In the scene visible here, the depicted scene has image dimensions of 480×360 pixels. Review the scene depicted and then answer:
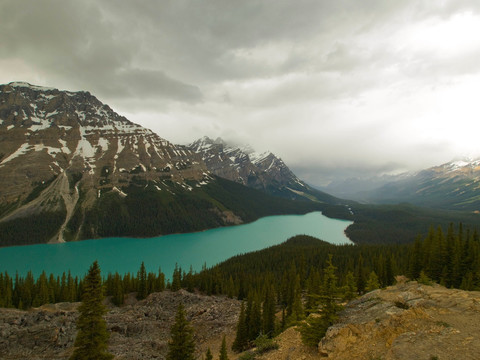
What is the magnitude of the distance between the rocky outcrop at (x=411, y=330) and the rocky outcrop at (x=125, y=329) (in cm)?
2466

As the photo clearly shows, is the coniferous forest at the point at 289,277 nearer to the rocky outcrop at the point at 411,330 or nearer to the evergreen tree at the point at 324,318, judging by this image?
the evergreen tree at the point at 324,318

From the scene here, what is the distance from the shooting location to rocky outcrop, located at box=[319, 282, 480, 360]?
14.1m

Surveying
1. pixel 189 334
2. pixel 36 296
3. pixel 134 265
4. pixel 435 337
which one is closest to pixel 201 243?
pixel 134 265

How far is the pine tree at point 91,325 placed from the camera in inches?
851

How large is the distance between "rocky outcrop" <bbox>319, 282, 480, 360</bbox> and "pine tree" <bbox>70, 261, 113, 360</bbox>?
17233mm

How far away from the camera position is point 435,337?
14938mm

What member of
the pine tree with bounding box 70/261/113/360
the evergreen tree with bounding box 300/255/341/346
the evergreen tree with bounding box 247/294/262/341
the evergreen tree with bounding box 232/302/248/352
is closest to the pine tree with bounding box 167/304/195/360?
the pine tree with bounding box 70/261/113/360

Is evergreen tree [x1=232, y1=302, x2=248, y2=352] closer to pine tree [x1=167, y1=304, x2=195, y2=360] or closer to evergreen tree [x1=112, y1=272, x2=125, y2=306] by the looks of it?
pine tree [x1=167, y1=304, x2=195, y2=360]

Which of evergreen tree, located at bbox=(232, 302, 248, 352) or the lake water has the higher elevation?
evergreen tree, located at bbox=(232, 302, 248, 352)

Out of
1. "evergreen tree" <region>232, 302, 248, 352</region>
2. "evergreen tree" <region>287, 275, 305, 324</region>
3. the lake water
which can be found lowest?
the lake water

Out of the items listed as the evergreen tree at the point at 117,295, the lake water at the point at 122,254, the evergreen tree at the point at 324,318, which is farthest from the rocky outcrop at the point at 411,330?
the lake water at the point at 122,254

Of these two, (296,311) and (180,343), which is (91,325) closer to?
(180,343)

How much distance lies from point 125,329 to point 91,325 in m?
22.4

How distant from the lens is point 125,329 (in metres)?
41.2
